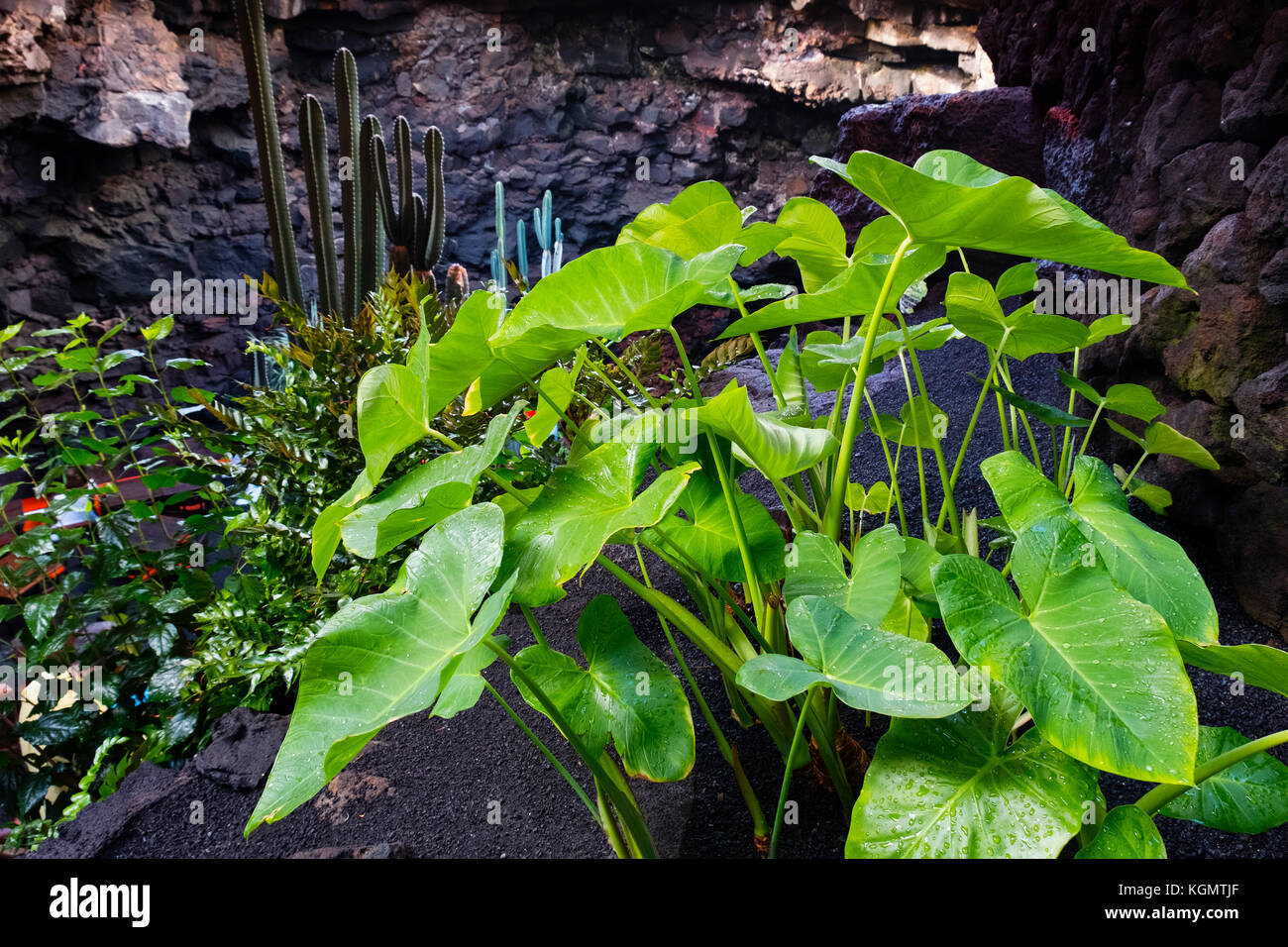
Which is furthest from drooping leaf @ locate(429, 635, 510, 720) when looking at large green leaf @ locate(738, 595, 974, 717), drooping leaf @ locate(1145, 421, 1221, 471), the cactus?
the cactus

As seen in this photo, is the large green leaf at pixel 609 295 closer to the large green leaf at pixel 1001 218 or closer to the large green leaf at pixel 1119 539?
the large green leaf at pixel 1001 218

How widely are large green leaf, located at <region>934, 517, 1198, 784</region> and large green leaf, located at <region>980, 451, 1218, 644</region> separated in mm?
80

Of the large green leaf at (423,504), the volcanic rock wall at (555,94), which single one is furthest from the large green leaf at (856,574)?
the volcanic rock wall at (555,94)

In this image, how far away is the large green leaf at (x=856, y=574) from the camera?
2.38 ft

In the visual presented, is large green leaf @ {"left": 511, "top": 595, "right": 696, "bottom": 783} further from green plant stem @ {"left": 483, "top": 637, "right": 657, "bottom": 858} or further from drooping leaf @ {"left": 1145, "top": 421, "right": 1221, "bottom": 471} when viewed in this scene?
drooping leaf @ {"left": 1145, "top": 421, "right": 1221, "bottom": 471}

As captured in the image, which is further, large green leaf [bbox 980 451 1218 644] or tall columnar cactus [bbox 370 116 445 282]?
tall columnar cactus [bbox 370 116 445 282]

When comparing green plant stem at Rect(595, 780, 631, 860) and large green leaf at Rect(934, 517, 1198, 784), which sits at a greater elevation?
large green leaf at Rect(934, 517, 1198, 784)

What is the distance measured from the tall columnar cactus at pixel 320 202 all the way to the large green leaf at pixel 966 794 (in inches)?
103

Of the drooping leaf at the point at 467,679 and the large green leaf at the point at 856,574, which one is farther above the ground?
the large green leaf at the point at 856,574

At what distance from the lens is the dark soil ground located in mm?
930

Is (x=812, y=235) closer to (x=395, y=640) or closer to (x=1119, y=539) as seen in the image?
(x=1119, y=539)

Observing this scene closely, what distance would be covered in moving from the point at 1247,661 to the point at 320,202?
303cm

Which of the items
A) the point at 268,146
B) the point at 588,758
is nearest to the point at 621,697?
the point at 588,758
